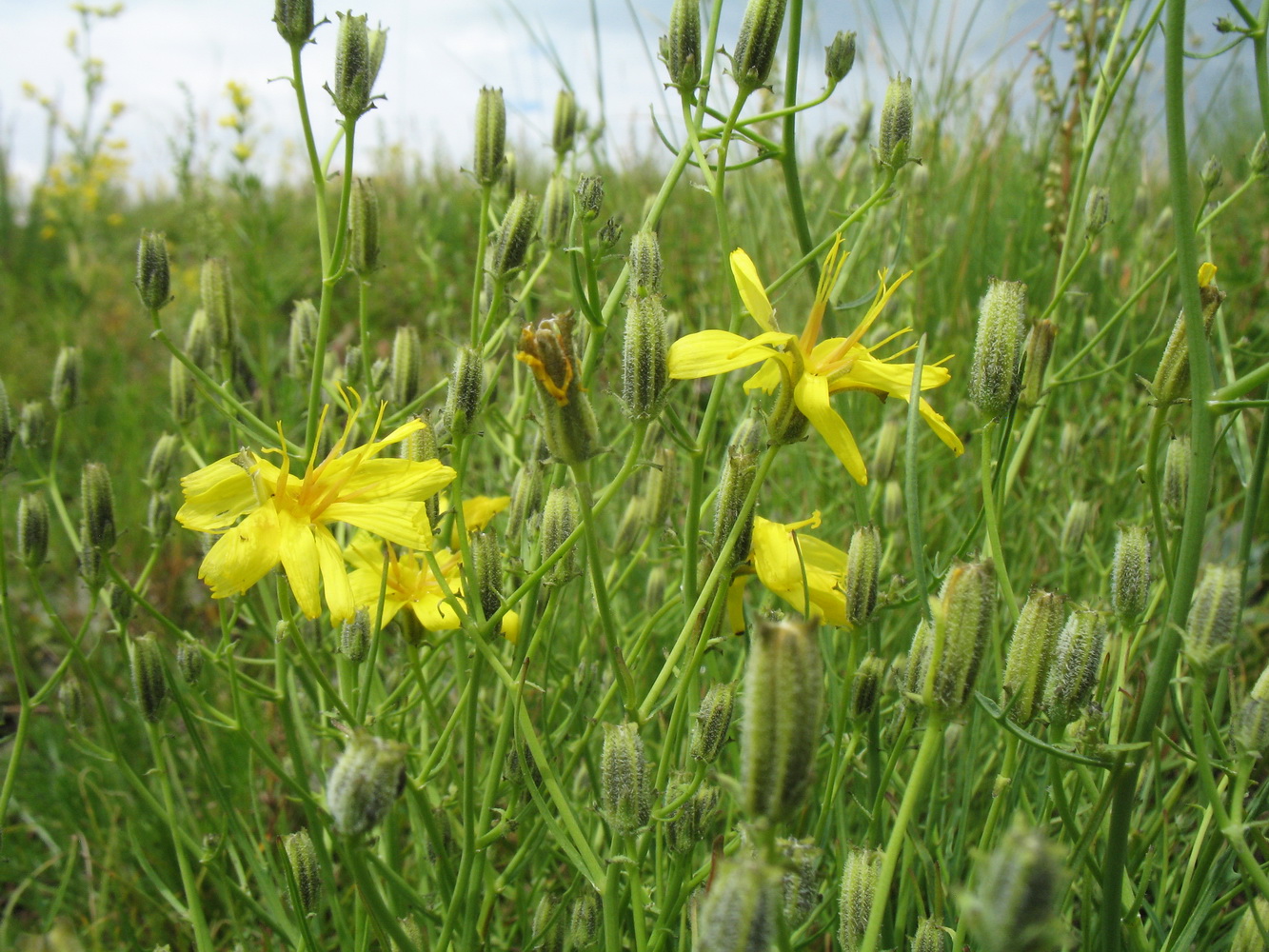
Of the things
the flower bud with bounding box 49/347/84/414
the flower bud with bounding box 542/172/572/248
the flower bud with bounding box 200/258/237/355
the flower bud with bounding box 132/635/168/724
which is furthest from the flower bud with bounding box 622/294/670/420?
the flower bud with bounding box 49/347/84/414

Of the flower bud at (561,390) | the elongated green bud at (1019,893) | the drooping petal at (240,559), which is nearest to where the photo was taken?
the elongated green bud at (1019,893)

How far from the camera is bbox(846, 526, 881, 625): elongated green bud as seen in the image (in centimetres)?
109

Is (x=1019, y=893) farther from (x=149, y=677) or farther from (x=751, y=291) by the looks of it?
(x=149, y=677)

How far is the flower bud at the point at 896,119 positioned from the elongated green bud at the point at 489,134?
60cm

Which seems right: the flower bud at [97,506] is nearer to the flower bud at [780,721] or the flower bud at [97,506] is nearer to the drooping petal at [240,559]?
the drooping petal at [240,559]

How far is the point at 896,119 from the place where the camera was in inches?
54.8

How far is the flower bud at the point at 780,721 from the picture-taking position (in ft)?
2.01

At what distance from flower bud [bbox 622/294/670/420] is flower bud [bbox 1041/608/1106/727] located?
1.63ft

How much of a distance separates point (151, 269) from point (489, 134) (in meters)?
0.56

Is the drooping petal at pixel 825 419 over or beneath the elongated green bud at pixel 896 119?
beneath

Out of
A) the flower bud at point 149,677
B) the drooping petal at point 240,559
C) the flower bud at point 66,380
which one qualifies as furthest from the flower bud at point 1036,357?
the flower bud at point 66,380

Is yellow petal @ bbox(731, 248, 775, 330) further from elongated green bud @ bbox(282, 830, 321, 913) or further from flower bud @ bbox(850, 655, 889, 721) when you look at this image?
elongated green bud @ bbox(282, 830, 321, 913)

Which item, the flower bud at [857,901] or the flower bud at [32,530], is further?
the flower bud at [32,530]

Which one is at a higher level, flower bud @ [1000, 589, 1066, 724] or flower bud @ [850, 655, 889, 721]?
flower bud @ [1000, 589, 1066, 724]
